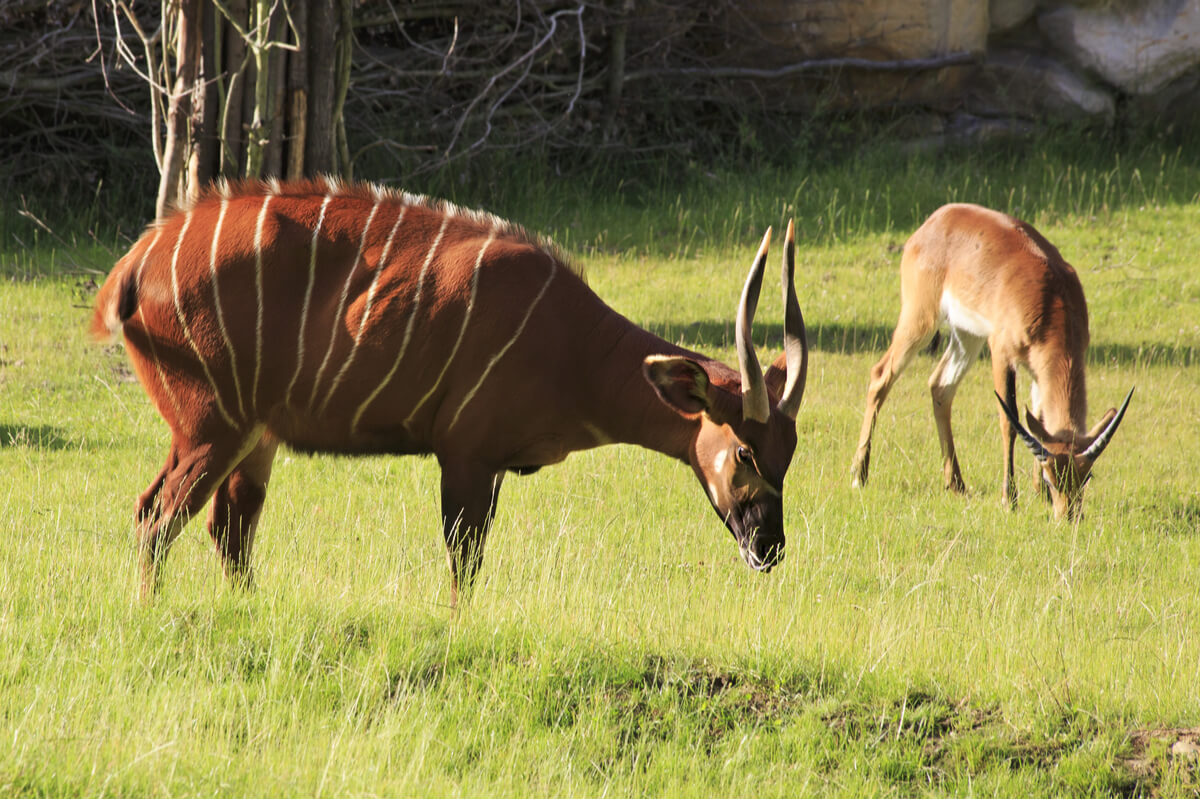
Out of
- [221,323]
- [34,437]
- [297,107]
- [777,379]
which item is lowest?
[34,437]

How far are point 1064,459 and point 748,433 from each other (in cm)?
276

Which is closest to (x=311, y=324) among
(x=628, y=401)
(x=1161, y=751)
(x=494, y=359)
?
(x=494, y=359)

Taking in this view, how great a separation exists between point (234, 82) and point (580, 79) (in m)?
4.53

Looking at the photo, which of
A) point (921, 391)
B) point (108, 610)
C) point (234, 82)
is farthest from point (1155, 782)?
point (234, 82)

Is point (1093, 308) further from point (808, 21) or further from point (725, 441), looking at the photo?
point (725, 441)

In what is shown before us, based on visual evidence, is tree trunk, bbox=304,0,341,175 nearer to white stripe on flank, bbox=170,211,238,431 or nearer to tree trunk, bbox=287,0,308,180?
tree trunk, bbox=287,0,308,180

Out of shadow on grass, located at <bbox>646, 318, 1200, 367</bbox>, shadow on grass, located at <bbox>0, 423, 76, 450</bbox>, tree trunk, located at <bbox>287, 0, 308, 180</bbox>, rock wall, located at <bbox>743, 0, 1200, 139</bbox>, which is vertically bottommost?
shadow on grass, located at <bbox>0, 423, 76, 450</bbox>

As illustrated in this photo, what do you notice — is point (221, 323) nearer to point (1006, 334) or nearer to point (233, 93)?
point (233, 93)

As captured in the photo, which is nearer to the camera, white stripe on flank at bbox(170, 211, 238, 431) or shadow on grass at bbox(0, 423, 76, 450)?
white stripe on flank at bbox(170, 211, 238, 431)

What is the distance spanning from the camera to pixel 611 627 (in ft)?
15.0

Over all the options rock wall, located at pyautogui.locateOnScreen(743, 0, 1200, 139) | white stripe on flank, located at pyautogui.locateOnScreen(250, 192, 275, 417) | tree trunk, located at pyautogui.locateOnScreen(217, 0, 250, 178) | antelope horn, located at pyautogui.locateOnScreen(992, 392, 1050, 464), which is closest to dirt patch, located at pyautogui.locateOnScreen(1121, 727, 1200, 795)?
antelope horn, located at pyautogui.locateOnScreen(992, 392, 1050, 464)

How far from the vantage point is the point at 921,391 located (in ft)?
30.7

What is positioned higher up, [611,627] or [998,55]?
[998,55]

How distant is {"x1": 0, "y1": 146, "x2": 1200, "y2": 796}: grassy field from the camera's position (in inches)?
148
